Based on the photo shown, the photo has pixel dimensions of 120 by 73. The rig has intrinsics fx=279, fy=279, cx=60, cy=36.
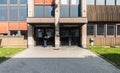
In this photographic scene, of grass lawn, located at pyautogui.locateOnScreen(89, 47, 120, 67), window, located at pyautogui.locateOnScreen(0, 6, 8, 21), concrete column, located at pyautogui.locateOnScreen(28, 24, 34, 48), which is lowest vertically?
grass lawn, located at pyautogui.locateOnScreen(89, 47, 120, 67)

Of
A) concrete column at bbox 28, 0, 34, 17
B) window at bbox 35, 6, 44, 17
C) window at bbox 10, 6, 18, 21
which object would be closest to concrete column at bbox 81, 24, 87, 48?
window at bbox 35, 6, 44, 17

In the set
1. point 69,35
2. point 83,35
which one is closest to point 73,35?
point 69,35

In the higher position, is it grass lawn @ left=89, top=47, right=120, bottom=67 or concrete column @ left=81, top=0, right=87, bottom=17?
concrete column @ left=81, top=0, right=87, bottom=17

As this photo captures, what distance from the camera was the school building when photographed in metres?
31.6

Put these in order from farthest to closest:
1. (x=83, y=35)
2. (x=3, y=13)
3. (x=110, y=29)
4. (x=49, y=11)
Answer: (x=110, y=29)
(x=3, y=13)
(x=83, y=35)
(x=49, y=11)

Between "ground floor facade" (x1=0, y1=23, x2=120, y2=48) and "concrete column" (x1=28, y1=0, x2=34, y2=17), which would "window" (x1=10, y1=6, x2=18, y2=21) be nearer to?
"ground floor facade" (x1=0, y1=23, x2=120, y2=48)

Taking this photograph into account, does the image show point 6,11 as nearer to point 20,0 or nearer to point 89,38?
point 20,0

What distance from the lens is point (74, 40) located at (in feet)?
109

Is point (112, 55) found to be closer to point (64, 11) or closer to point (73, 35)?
point (64, 11)

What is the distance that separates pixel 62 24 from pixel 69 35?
1.93 m

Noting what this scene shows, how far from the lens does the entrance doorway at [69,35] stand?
3309cm

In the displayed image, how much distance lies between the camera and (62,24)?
31891mm

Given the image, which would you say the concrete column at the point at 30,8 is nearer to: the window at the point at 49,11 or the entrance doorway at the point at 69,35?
the window at the point at 49,11

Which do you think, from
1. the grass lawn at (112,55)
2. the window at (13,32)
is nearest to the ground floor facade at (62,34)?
the window at (13,32)
